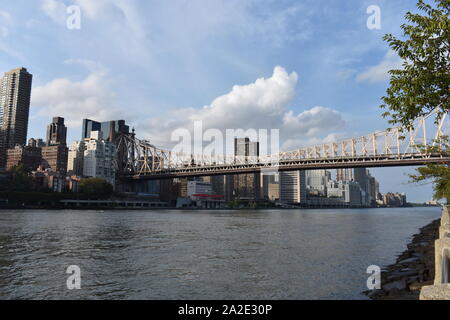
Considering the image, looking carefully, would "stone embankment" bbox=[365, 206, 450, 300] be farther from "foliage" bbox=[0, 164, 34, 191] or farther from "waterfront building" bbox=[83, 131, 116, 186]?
"waterfront building" bbox=[83, 131, 116, 186]

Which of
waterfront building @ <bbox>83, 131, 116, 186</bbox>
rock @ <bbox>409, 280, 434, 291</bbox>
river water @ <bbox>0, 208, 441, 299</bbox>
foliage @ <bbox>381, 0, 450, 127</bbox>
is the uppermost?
waterfront building @ <bbox>83, 131, 116, 186</bbox>

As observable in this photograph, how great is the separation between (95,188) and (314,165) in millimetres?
64803

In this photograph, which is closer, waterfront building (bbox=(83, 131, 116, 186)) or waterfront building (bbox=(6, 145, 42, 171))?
waterfront building (bbox=(83, 131, 116, 186))

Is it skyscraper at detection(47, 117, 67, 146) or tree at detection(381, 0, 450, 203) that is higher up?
skyscraper at detection(47, 117, 67, 146)

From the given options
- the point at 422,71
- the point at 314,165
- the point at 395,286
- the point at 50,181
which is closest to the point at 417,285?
the point at 395,286

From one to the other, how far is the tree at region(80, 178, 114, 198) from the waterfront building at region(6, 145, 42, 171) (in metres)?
56.9

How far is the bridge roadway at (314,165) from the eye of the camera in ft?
220

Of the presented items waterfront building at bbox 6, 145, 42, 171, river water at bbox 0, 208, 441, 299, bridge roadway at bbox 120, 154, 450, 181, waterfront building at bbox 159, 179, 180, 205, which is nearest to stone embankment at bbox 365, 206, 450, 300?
river water at bbox 0, 208, 441, 299

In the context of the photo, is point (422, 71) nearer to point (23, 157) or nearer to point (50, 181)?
point (50, 181)

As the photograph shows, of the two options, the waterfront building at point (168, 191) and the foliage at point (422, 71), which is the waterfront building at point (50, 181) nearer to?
the waterfront building at point (168, 191)

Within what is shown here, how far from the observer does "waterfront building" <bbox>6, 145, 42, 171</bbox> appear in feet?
487

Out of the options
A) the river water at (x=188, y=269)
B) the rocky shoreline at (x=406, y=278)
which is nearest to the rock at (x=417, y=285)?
the rocky shoreline at (x=406, y=278)
